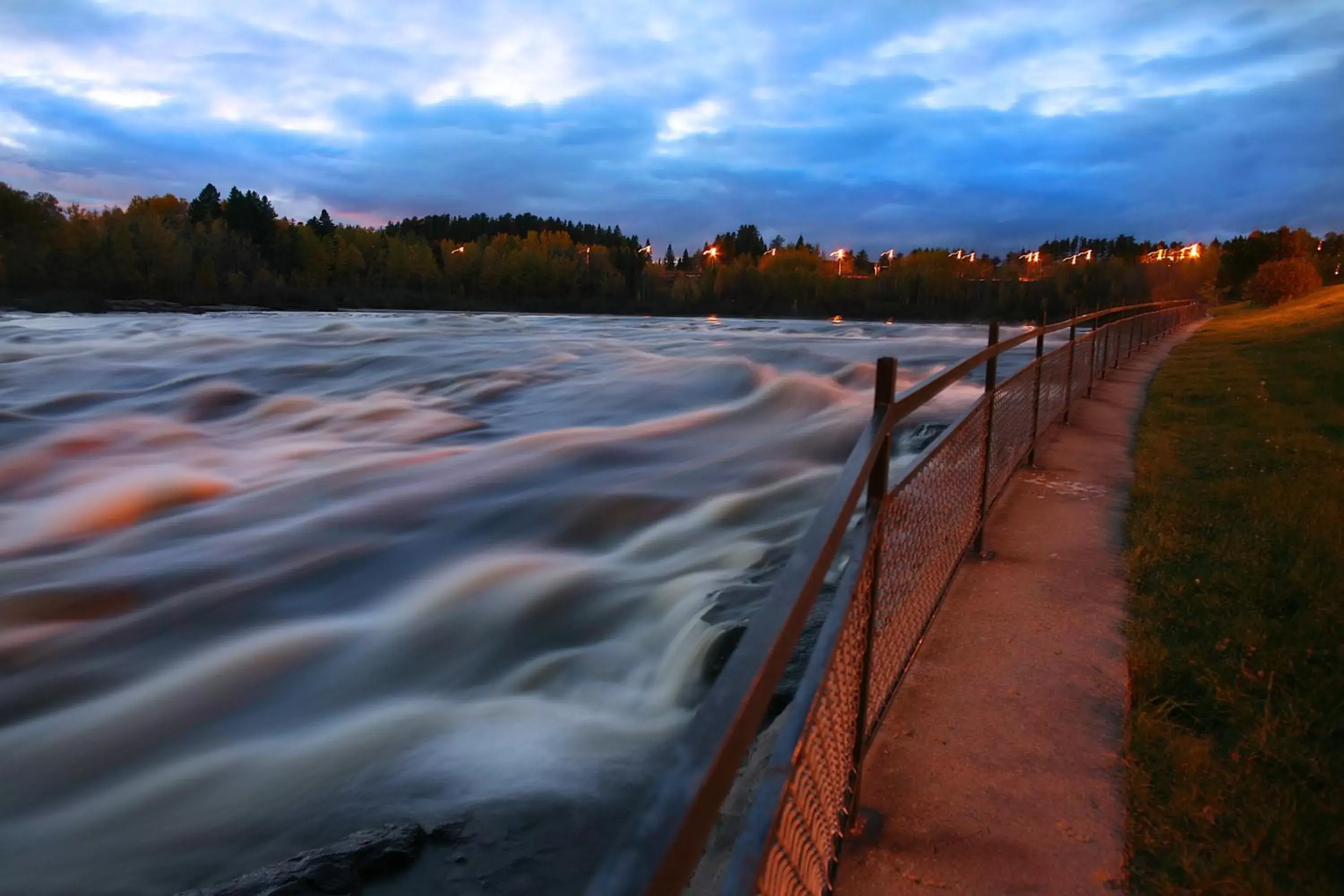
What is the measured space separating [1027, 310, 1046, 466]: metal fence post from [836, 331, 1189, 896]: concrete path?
1.60m

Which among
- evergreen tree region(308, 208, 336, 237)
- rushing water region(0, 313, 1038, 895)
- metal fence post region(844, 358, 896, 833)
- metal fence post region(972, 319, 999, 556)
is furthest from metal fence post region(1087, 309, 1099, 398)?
evergreen tree region(308, 208, 336, 237)

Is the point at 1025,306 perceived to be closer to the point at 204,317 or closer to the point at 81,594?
the point at 204,317

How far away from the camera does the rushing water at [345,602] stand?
3510 millimetres

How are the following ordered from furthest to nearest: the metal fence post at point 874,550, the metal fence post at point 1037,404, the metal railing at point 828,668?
the metal fence post at point 1037,404, the metal fence post at point 874,550, the metal railing at point 828,668

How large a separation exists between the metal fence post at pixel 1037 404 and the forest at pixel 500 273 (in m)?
51.5

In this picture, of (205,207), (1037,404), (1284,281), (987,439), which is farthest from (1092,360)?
(205,207)

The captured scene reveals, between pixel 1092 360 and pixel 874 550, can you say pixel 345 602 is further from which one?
pixel 1092 360

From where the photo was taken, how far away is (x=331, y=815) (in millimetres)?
3365

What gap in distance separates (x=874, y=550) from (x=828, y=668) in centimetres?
61

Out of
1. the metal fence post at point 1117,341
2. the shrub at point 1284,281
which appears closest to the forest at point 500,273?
the shrub at point 1284,281

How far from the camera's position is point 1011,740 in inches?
117

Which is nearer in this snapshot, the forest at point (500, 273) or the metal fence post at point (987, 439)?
the metal fence post at point (987, 439)

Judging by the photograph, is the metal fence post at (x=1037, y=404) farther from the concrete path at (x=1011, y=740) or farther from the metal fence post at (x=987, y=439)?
the concrete path at (x=1011, y=740)

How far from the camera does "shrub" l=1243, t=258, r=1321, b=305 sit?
47406 millimetres
